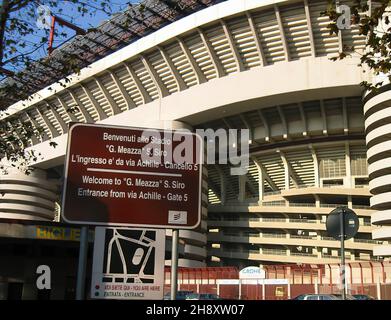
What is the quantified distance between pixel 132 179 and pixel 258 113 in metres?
43.6

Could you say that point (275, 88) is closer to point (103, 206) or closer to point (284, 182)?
point (284, 182)

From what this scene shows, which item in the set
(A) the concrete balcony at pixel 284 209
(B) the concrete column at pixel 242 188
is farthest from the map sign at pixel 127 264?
(B) the concrete column at pixel 242 188

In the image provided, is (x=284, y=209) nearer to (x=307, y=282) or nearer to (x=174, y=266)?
(x=307, y=282)

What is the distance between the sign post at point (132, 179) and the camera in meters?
4.19

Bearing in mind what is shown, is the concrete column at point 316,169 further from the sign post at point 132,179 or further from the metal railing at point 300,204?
the sign post at point 132,179

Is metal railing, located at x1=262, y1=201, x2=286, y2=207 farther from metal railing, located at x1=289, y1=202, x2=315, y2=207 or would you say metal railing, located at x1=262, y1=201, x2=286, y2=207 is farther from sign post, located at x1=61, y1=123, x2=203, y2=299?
sign post, located at x1=61, y1=123, x2=203, y2=299

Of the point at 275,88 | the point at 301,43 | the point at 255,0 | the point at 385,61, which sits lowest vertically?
the point at 385,61

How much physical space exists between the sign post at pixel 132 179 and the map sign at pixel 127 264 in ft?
0.36

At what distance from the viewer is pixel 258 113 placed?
→ 4709cm

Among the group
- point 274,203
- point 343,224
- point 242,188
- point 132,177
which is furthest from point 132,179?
point 242,188
